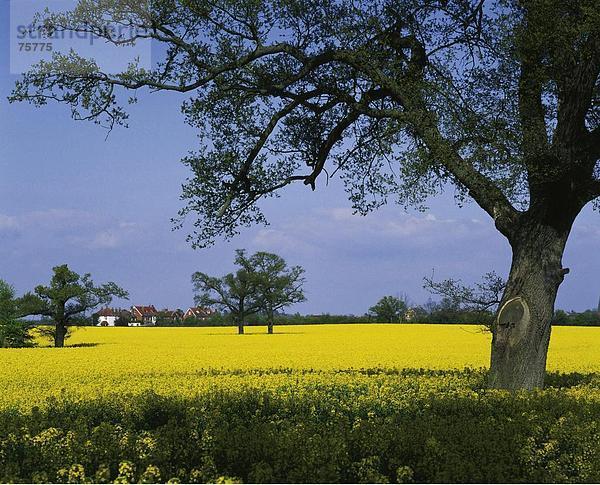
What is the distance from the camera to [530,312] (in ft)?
54.7

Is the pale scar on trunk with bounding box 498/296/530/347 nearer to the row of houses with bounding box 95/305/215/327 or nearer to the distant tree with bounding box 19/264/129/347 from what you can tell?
the distant tree with bounding box 19/264/129/347

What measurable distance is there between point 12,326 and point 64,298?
205 inches

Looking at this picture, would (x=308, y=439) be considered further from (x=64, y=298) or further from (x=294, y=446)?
(x=64, y=298)

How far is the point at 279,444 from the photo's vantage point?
27.1 ft

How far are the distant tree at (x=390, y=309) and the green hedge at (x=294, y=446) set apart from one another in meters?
78.8

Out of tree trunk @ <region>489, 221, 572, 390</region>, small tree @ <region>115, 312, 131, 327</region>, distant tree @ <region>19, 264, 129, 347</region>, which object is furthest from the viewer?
small tree @ <region>115, 312, 131, 327</region>

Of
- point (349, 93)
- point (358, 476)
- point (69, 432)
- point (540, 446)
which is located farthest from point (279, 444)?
point (349, 93)

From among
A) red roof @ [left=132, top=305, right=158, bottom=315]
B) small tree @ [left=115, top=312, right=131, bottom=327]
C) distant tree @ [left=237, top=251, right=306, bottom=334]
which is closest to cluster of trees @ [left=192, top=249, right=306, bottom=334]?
distant tree @ [left=237, top=251, right=306, bottom=334]

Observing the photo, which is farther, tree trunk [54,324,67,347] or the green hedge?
tree trunk [54,324,67,347]

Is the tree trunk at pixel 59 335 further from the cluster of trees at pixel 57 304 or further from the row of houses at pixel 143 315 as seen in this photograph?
the row of houses at pixel 143 315

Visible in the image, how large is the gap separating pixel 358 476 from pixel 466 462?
1.20 m

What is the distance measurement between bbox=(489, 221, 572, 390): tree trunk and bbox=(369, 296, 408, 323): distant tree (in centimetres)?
7306

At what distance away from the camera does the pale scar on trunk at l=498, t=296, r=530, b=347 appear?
54.6ft

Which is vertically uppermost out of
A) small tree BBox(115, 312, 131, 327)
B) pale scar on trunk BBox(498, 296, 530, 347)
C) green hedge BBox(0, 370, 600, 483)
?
pale scar on trunk BBox(498, 296, 530, 347)
